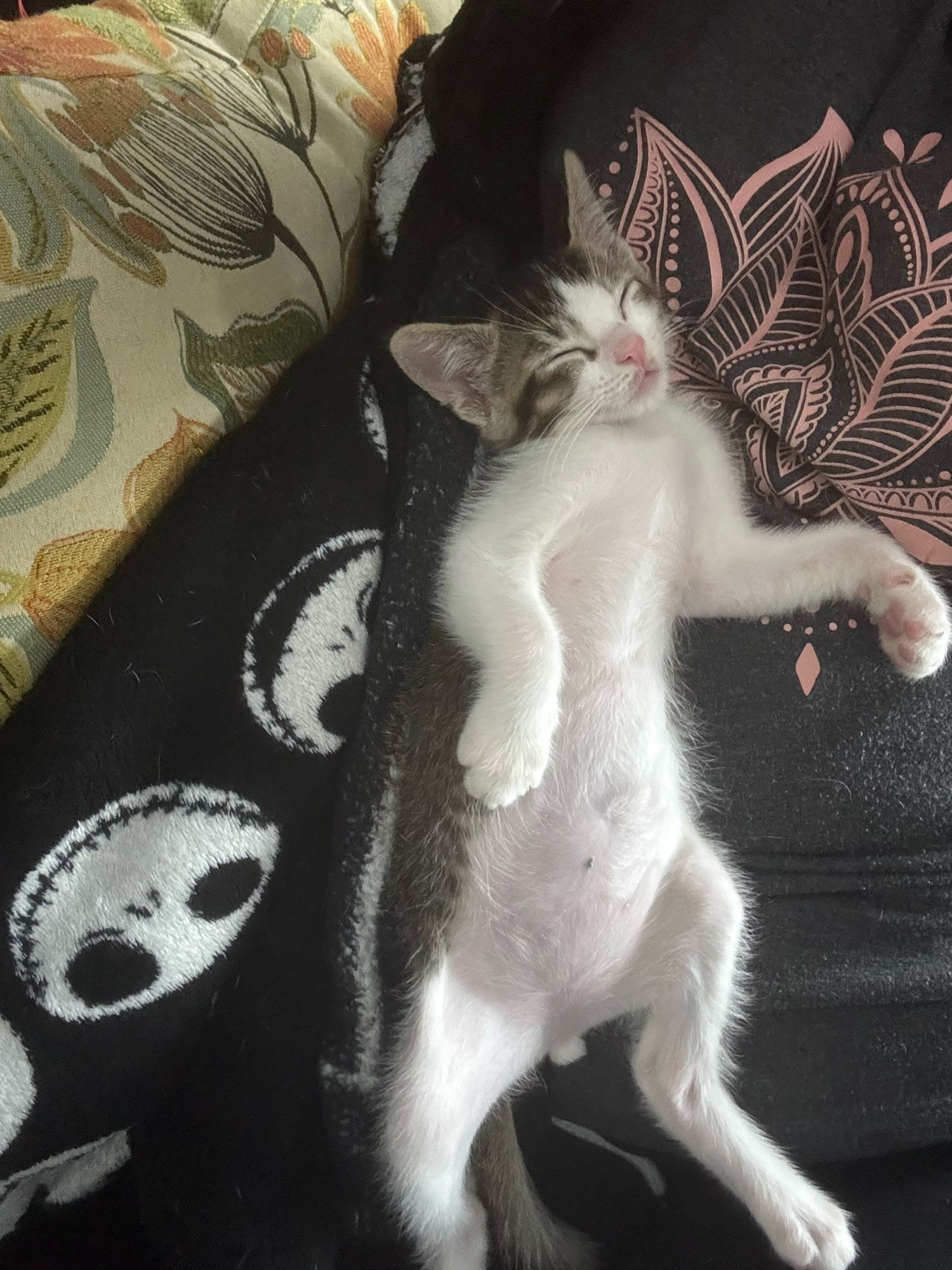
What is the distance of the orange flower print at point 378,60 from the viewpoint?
0.98 m

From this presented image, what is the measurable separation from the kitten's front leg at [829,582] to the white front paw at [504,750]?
318mm

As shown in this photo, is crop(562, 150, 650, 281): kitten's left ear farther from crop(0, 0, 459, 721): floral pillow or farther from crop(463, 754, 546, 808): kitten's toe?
crop(463, 754, 546, 808): kitten's toe

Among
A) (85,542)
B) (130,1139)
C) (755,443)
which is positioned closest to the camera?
(85,542)

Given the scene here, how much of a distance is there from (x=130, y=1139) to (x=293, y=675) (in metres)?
0.53

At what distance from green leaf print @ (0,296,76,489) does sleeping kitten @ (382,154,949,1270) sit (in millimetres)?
316

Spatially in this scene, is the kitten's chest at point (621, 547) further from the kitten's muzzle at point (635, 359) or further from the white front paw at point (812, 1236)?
the white front paw at point (812, 1236)

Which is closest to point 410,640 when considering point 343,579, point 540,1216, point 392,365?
point 343,579

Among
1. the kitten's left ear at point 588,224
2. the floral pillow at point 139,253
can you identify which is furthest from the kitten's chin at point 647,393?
the floral pillow at point 139,253

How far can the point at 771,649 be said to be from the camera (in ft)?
3.24

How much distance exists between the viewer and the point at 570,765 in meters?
0.93

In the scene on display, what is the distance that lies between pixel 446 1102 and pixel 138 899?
378 mm

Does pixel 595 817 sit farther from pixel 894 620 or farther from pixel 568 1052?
pixel 894 620

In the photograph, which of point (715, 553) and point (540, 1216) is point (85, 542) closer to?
point (715, 553)

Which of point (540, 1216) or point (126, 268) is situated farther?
point (540, 1216)
